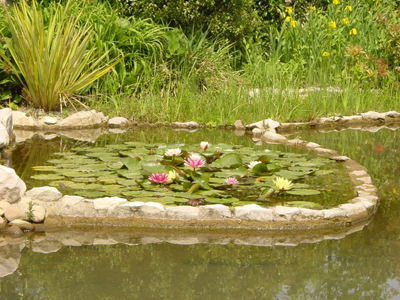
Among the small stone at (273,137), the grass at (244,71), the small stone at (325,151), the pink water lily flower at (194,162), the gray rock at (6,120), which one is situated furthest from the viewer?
the grass at (244,71)

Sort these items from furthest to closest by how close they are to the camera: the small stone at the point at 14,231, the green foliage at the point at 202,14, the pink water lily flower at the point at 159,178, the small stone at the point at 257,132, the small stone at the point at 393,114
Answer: the green foliage at the point at 202,14 → the small stone at the point at 393,114 → the small stone at the point at 257,132 → the pink water lily flower at the point at 159,178 → the small stone at the point at 14,231

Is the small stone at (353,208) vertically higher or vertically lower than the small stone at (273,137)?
higher

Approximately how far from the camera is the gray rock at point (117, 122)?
920 centimetres

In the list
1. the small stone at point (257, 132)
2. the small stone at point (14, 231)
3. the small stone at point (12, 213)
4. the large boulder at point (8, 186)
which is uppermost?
the large boulder at point (8, 186)

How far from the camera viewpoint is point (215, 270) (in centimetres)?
436

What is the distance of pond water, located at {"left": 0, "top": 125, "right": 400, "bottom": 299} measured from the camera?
4016 millimetres

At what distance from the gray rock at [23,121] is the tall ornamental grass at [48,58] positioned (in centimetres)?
27

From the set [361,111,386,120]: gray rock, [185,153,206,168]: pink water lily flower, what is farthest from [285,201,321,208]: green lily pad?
[361,111,386,120]: gray rock

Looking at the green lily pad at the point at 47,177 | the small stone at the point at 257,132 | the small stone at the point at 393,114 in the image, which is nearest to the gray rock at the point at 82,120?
the small stone at the point at 257,132

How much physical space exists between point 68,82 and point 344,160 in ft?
12.6

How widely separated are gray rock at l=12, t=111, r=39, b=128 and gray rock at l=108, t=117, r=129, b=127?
0.88 meters

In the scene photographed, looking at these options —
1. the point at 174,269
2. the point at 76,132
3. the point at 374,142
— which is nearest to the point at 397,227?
the point at 174,269

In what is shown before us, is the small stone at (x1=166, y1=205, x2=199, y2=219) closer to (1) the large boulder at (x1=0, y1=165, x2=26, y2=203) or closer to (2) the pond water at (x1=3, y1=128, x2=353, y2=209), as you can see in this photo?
(2) the pond water at (x1=3, y1=128, x2=353, y2=209)

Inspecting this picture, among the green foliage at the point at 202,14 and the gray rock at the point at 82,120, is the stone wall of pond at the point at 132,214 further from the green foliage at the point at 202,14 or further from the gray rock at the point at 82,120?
the green foliage at the point at 202,14
